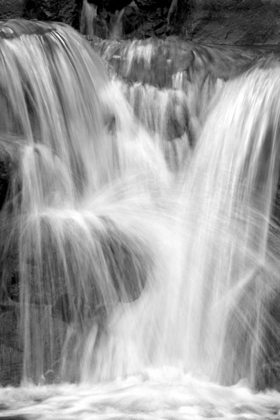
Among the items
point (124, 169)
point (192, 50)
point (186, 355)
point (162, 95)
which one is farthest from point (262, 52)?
point (186, 355)

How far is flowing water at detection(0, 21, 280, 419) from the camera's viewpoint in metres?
4.65

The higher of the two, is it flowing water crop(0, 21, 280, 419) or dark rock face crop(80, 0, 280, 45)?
dark rock face crop(80, 0, 280, 45)

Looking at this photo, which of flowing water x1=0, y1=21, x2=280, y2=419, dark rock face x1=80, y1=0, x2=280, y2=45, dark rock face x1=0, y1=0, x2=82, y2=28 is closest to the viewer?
flowing water x1=0, y1=21, x2=280, y2=419

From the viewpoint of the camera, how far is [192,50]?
720 cm

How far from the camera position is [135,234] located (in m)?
5.25

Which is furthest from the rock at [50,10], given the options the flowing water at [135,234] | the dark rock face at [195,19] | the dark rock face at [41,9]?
the flowing water at [135,234]

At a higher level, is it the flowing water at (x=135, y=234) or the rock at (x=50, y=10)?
the rock at (x=50, y=10)

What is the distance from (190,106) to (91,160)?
1.13 m

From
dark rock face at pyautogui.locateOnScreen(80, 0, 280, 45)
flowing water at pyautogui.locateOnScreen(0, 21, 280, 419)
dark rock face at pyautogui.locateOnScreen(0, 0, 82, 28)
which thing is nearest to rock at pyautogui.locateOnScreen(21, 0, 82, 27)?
dark rock face at pyautogui.locateOnScreen(0, 0, 82, 28)

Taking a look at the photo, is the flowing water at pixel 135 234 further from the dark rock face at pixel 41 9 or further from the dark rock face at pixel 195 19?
the dark rock face at pixel 41 9

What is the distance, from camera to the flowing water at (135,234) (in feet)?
15.3

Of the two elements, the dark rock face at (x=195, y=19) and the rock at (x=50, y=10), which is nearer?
the dark rock face at (x=195, y=19)

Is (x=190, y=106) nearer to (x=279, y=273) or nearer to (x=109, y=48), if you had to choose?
(x=109, y=48)

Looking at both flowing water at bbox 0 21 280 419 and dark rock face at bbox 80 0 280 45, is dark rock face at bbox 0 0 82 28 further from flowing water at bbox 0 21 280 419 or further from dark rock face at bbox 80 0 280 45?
flowing water at bbox 0 21 280 419
